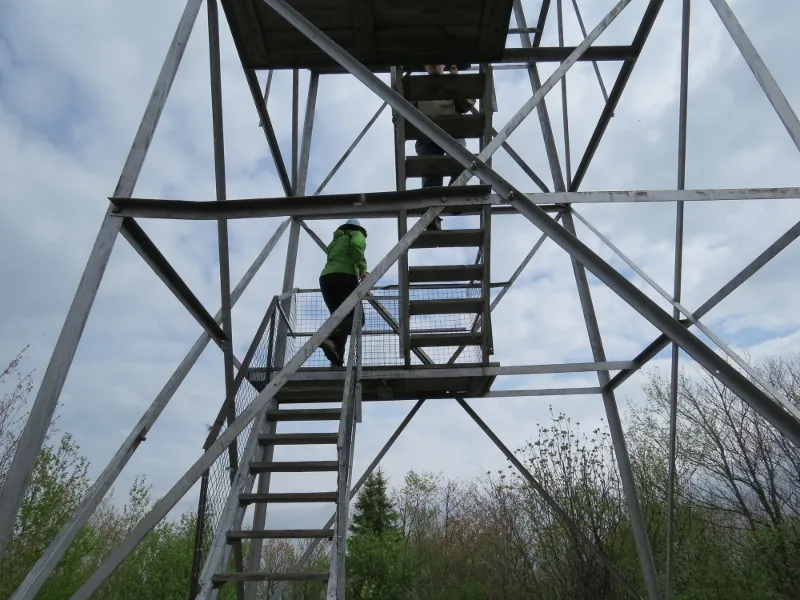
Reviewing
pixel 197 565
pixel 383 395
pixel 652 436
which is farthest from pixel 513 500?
pixel 197 565

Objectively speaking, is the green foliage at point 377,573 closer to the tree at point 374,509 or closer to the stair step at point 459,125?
the tree at point 374,509

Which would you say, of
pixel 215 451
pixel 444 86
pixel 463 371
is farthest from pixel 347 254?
pixel 215 451

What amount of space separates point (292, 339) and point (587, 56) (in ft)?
15.4

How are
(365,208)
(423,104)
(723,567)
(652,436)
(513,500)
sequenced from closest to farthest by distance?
(365,208) → (423,104) → (723,567) → (513,500) → (652,436)

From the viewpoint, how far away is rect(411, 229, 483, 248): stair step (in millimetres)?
6316

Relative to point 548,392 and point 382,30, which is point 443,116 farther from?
point 548,392

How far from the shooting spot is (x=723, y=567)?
11836 mm

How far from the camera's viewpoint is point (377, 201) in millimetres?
4086

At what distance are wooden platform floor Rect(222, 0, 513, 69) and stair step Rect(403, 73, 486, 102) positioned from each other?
17 centimetres

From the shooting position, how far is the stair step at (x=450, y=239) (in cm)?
632

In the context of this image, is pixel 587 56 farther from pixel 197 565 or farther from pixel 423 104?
pixel 197 565

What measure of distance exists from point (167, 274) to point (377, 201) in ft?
5.17

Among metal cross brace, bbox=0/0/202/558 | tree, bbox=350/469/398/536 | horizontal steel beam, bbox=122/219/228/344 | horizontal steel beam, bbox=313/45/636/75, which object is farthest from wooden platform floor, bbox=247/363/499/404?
tree, bbox=350/469/398/536

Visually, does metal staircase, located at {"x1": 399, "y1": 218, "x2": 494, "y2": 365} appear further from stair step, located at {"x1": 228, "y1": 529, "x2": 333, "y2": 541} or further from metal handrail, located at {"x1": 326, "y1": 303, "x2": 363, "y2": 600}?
stair step, located at {"x1": 228, "y1": 529, "x2": 333, "y2": 541}
